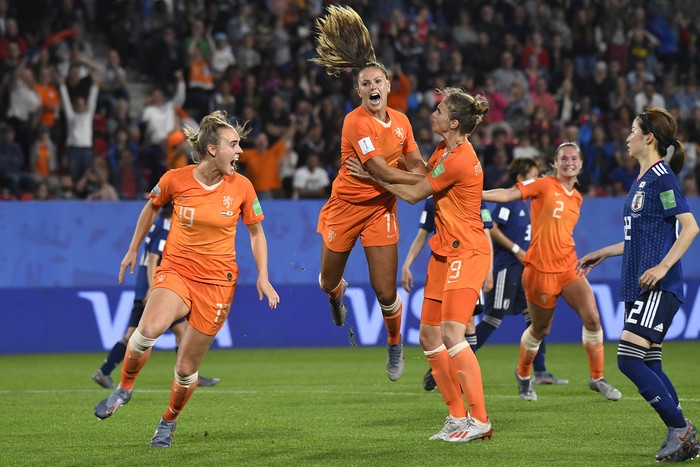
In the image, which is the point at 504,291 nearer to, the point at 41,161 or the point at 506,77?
the point at 41,161

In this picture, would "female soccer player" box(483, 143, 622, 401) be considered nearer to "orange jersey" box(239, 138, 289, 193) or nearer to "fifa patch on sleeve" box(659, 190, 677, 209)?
"fifa patch on sleeve" box(659, 190, 677, 209)

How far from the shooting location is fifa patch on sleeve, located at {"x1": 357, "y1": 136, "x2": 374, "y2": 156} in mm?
8586

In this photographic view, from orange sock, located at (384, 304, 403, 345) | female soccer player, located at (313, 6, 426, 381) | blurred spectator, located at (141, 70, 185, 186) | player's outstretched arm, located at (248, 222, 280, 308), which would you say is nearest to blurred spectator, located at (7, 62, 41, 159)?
blurred spectator, located at (141, 70, 185, 186)

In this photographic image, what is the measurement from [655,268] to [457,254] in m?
1.56

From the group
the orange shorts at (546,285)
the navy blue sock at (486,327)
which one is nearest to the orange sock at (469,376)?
the orange shorts at (546,285)

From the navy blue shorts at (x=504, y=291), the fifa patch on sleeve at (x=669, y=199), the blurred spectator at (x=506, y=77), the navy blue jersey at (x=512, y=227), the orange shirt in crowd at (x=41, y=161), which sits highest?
the fifa patch on sleeve at (x=669, y=199)

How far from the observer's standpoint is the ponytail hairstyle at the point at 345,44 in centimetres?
918

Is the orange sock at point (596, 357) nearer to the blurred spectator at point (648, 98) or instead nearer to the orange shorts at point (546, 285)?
the orange shorts at point (546, 285)

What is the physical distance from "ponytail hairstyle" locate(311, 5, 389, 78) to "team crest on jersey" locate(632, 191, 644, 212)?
2.57 m

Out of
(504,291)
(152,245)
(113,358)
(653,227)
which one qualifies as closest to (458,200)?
(653,227)

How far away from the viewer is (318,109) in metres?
20.0

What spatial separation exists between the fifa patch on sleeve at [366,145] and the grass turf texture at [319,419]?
7.12 ft

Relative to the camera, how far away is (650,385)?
726 cm

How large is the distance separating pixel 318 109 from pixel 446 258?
1194cm
